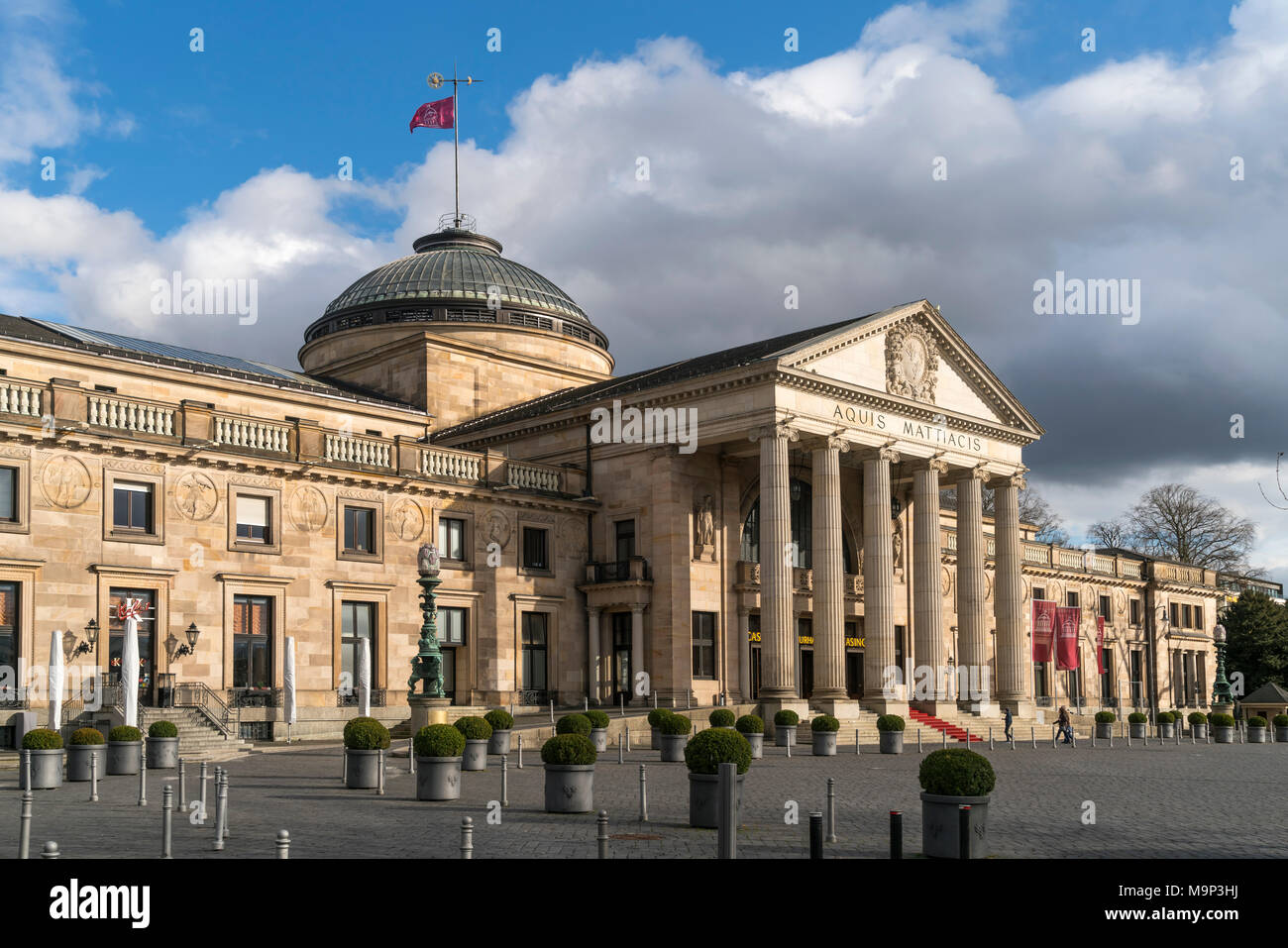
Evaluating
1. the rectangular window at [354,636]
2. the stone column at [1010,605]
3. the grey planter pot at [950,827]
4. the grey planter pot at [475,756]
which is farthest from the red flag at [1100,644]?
the grey planter pot at [950,827]

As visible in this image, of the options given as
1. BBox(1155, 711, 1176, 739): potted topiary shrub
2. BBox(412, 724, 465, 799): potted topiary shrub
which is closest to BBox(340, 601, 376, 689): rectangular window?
BBox(412, 724, 465, 799): potted topiary shrub

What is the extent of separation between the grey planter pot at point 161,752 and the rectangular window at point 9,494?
35.7 feet

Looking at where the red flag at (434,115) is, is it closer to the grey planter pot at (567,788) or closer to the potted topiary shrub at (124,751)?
the potted topiary shrub at (124,751)

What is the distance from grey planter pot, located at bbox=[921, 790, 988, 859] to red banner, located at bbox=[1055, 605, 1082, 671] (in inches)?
2083


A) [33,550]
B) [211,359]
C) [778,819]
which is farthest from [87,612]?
[778,819]

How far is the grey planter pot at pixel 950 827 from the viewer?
17.4 m

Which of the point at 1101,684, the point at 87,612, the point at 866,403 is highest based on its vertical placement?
the point at 866,403

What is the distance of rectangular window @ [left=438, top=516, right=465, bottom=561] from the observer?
52812 millimetres

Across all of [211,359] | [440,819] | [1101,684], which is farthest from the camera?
[1101,684]

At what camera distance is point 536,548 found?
5659cm

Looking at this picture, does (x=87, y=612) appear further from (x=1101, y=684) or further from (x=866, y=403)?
(x=1101, y=684)

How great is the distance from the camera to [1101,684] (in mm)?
88875
